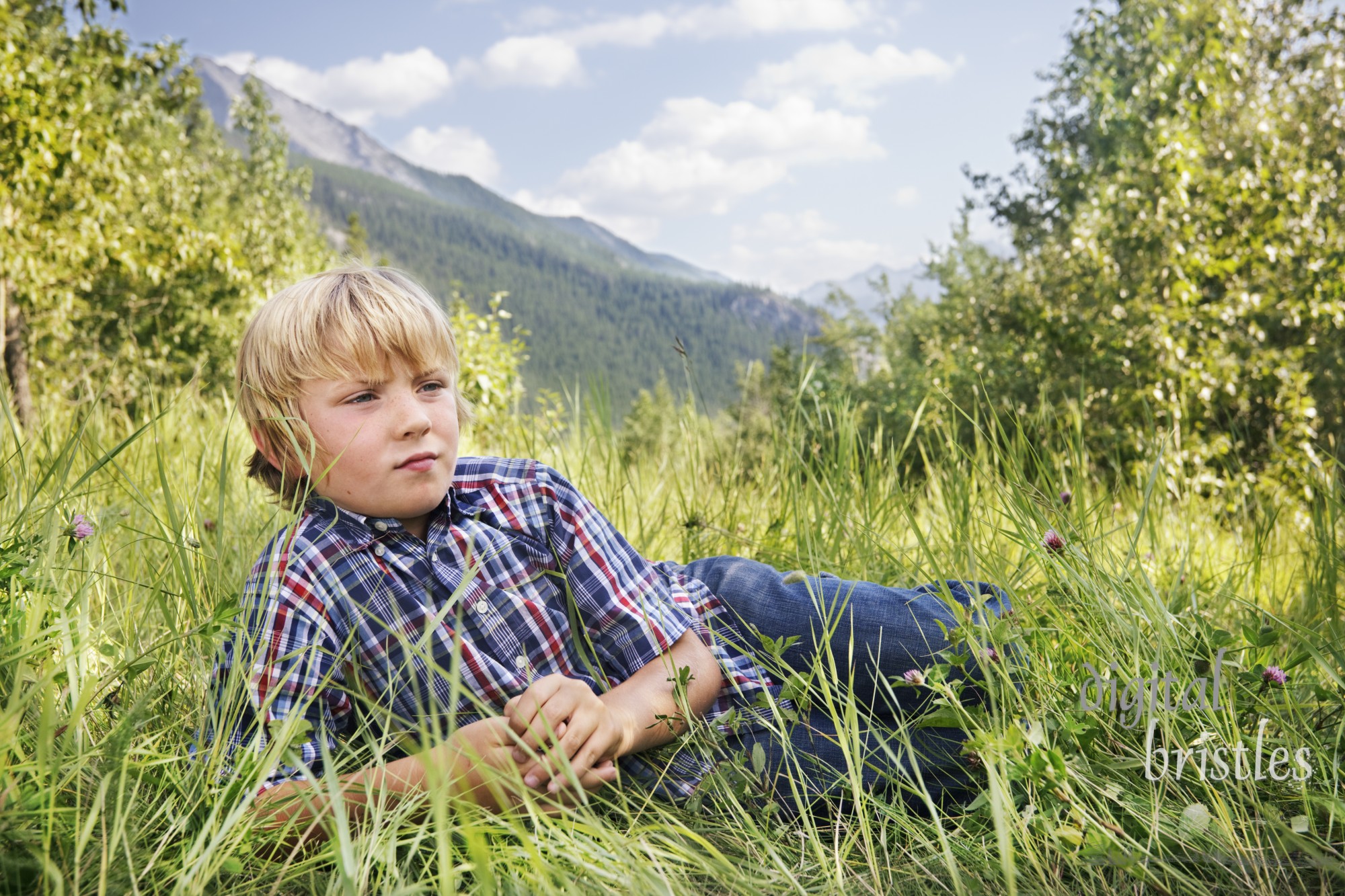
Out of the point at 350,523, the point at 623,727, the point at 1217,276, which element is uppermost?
the point at 1217,276

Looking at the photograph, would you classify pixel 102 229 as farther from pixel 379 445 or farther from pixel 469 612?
pixel 469 612

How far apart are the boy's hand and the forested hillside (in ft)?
274

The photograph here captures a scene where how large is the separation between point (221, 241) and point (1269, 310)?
8987 mm

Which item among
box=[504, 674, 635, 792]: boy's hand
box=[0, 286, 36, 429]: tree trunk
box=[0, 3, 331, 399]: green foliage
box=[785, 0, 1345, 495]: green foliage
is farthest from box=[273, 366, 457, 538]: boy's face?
box=[0, 286, 36, 429]: tree trunk

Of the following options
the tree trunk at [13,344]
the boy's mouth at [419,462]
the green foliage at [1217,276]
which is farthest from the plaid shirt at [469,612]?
the tree trunk at [13,344]

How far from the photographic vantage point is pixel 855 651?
5.21ft

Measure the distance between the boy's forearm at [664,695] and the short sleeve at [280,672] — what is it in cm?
42

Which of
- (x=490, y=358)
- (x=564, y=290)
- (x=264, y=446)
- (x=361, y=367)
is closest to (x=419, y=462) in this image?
(x=361, y=367)

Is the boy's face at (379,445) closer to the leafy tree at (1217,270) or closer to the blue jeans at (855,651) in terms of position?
the blue jeans at (855,651)

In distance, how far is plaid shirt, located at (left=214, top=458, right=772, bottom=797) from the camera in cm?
130

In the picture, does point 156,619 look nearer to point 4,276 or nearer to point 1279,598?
point 1279,598

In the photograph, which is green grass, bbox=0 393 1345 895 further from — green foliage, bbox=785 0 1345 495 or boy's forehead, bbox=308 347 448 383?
green foliage, bbox=785 0 1345 495

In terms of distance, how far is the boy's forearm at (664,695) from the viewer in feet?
4.50

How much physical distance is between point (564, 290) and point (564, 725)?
125931 millimetres
